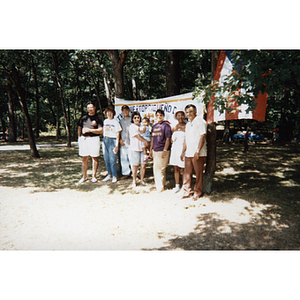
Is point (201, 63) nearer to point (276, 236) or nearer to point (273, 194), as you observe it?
point (273, 194)

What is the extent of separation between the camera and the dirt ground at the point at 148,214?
13.1 ft

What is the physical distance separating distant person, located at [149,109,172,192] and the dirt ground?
0.41 metres

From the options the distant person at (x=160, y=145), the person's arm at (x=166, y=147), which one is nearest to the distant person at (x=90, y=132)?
the distant person at (x=160, y=145)

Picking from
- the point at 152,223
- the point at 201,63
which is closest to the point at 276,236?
the point at 152,223

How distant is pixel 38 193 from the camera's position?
6.34 meters

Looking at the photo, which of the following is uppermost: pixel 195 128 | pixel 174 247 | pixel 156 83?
pixel 156 83

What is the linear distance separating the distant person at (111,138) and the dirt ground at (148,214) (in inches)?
22.8

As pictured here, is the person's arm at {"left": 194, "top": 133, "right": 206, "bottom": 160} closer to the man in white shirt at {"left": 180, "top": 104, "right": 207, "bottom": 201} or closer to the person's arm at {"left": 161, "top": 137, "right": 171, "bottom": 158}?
the man in white shirt at {"left": 180, "top": 104, "right": 207, "bottom": 201}

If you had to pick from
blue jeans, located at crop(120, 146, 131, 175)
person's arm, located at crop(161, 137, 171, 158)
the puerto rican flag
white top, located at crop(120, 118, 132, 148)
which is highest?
the puerto rican flag

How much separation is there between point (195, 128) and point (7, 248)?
415 cm

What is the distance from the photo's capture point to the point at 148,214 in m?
5.05

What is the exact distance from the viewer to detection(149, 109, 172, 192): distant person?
617 cm

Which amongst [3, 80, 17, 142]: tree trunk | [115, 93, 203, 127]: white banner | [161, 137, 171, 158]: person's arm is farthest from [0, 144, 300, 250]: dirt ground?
[3, 80, 17, 142]: tree trunk

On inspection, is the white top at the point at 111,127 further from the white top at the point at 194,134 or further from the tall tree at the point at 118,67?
the white top at the point at 194,134
